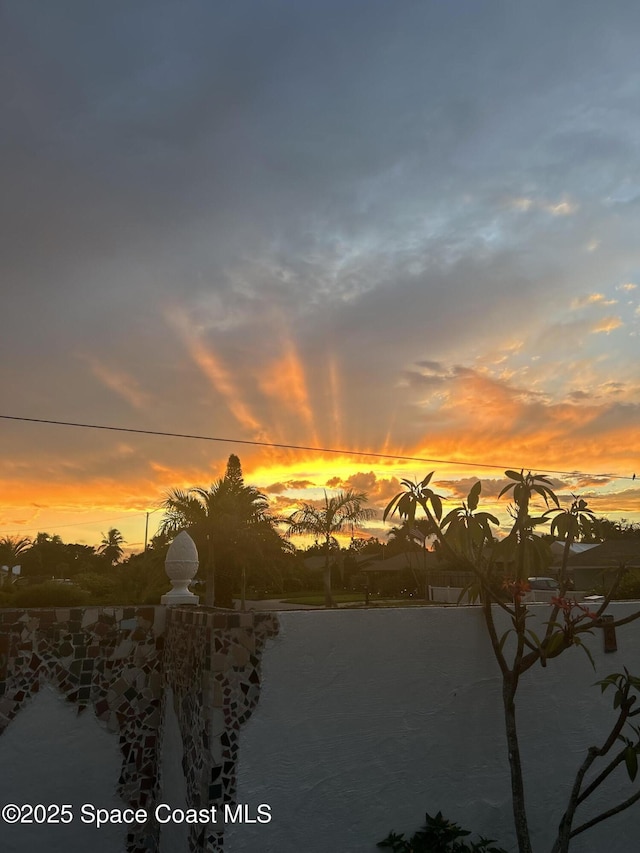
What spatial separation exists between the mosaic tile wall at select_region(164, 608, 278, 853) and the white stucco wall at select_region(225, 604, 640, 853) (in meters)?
0.10

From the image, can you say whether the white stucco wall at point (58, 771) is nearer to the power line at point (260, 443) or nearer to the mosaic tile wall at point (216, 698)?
the mosaic tile wall at point (216, 698)

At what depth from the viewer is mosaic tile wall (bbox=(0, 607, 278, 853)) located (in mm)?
4387

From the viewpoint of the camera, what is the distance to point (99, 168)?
9.38 metres

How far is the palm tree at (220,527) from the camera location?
77.7 feet

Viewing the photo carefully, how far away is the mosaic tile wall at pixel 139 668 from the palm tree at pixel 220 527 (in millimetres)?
18026

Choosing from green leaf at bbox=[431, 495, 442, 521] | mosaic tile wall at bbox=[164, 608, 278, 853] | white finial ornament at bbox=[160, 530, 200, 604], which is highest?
green leaf at bbox=[431, 495, 442, 521]

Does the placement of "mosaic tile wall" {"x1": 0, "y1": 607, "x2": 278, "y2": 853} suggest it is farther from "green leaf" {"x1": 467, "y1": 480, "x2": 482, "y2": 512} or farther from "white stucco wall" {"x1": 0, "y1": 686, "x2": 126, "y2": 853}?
"green leaf" {"x1": 467, "y1": 480, "x2": 482, "y2": 512}

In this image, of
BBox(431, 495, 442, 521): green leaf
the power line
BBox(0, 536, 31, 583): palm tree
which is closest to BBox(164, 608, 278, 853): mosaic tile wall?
BBox(431, 495, 442, 521): green leaf

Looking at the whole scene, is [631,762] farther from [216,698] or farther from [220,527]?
[220,527]

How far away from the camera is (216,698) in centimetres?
423

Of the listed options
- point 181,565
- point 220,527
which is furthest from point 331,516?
point 181,565

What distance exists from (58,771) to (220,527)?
19.0m

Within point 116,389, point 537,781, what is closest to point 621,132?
point 537,781

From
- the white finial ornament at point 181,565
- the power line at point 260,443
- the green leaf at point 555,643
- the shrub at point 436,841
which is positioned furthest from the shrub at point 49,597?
the green leaf at point 555,643
